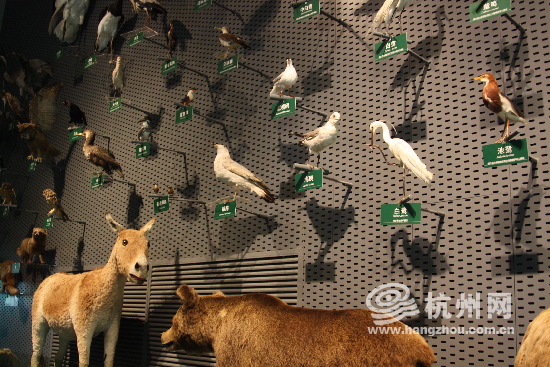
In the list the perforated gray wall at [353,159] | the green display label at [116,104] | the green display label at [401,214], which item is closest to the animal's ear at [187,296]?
the perforated gray wall at [353,159]

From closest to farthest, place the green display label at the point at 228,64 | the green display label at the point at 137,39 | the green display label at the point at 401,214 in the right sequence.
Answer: the green display label at the point at 401,214 < the green display label at the point at 228,64 < the green display label at the point at 137,39

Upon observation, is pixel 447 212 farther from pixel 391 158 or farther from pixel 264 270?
pixel 264 270

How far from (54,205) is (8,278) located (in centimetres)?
113

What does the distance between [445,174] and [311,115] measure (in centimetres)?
108

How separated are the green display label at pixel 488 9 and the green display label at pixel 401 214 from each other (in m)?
1.02

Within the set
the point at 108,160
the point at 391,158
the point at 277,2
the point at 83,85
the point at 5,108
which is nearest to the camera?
the point at 391,158

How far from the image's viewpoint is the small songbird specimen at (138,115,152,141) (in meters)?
4.52

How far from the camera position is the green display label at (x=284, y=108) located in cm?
331

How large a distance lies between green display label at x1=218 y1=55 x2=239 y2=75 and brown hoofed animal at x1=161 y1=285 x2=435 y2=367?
5.95ft

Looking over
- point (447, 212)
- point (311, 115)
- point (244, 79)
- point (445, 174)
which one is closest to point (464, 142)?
point (445, 174)

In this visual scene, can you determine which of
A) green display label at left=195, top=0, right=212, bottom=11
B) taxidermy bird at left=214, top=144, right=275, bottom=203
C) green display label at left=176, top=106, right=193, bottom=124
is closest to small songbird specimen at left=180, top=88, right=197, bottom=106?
green display label at left=176, top=106, right=193, bottom=124

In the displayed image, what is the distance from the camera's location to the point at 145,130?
4520mm

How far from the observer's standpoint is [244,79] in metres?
4.05

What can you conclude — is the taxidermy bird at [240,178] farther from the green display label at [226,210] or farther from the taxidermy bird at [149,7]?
the taxidermy bird at [149,7]
